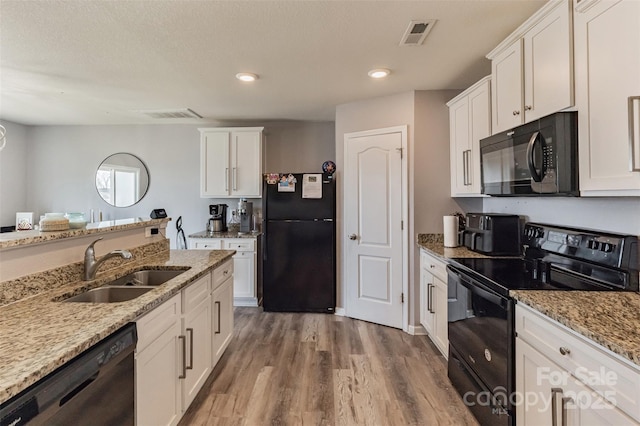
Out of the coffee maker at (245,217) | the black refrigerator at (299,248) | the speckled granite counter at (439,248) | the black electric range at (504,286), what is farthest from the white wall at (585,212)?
the coffee maker at (245,217)

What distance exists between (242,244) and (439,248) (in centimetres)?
237

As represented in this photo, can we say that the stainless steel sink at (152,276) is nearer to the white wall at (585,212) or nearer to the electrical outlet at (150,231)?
the electrical outlet at (150,231)

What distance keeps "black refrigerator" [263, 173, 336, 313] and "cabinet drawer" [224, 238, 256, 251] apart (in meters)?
0.29

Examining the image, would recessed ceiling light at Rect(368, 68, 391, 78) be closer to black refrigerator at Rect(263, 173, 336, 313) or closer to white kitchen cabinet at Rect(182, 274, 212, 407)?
black refrigerator at Rect(263, 173, 336, 313)

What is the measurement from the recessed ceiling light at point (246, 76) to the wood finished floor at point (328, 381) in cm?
249

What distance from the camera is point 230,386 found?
2.24 metres

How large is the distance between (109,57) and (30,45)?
1.57 feet

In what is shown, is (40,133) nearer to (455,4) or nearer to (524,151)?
(455,4)

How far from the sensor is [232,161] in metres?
4.23

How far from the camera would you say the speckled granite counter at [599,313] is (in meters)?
0.95

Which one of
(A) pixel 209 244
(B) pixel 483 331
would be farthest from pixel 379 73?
(A) pixel 209 244

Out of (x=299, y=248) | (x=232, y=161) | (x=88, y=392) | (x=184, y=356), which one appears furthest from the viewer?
(x=232, y=161)

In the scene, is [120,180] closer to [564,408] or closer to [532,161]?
[532,161]

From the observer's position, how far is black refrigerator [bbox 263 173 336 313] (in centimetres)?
365
